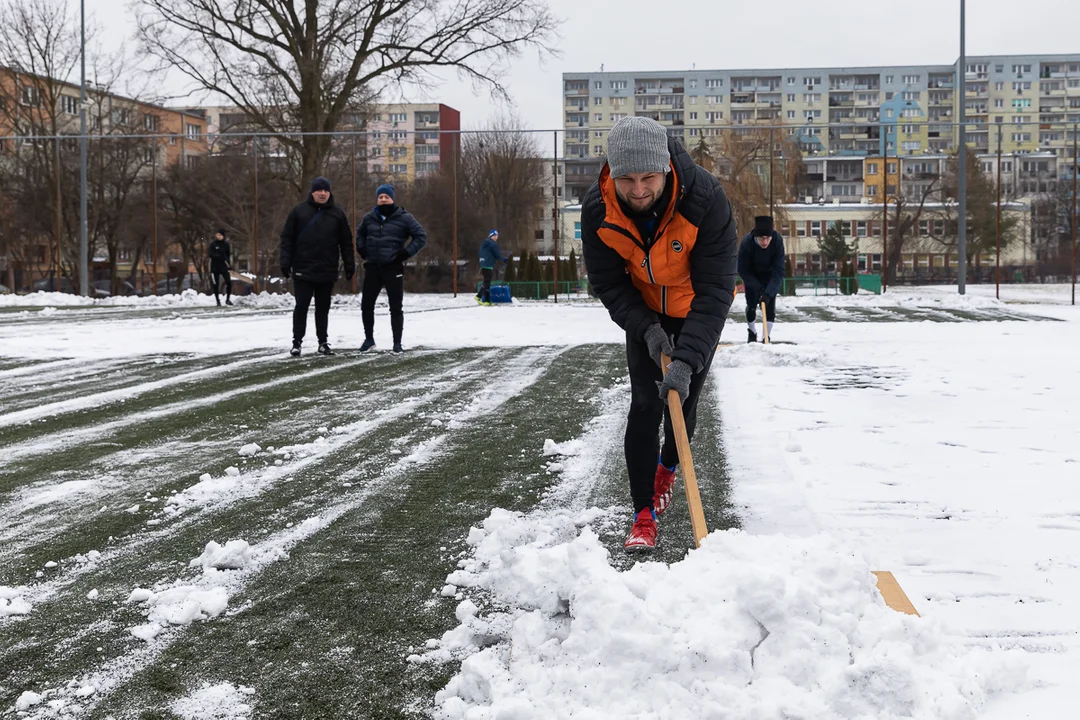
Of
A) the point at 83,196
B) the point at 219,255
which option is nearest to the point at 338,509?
the point at 219,255

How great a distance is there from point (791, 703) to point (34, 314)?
19.8 meters

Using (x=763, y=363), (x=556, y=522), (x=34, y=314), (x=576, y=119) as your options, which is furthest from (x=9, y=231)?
(x=576, y=119)

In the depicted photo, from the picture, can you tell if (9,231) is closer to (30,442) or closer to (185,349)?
(185,349)

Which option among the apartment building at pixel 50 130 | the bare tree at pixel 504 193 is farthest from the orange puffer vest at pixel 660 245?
the bare tree at pixel 504 193

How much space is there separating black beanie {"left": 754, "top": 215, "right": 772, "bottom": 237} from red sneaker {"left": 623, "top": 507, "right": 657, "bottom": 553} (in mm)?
7912

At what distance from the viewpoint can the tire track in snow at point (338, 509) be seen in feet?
8.84

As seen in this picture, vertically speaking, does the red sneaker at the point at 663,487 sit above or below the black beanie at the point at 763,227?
below

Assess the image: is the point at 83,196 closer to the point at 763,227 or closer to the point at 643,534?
the point at 763,227

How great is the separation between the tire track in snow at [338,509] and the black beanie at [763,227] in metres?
2.87

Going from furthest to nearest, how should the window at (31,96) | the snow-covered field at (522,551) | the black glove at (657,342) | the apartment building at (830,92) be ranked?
the apartment building at (830,92)
the window at (31,96)
the black glove at (657,342)
the snow-covered field at (522,551)

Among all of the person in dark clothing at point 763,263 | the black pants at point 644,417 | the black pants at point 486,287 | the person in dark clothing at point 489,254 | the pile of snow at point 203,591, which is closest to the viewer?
the pile of snow at point 203,591

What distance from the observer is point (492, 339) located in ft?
45.6

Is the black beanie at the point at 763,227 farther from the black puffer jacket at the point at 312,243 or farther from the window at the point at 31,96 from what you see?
the window at the point at 31,96

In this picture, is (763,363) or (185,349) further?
(185,349)
